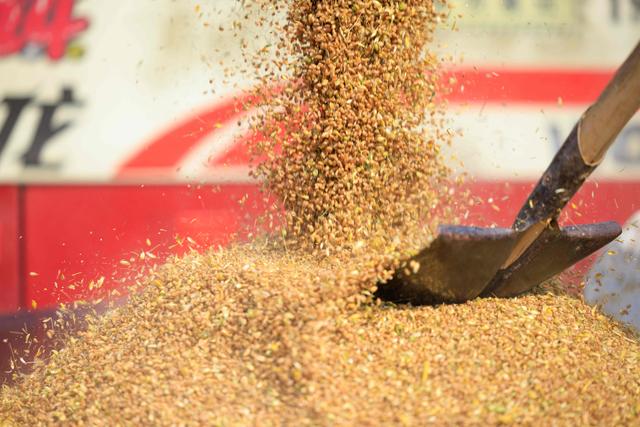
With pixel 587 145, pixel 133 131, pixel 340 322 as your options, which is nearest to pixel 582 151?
pixel 587 145

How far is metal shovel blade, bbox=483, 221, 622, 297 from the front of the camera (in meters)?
2.10

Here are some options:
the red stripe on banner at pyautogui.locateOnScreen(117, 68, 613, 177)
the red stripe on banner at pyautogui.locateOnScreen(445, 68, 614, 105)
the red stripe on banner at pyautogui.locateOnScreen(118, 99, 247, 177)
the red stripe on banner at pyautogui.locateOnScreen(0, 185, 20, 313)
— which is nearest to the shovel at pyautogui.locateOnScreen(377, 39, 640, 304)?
the red stripe on banner at pyautogui.locateOnScreen(117, 68, 613, 177)

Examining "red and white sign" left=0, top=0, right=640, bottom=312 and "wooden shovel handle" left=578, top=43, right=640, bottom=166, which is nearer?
"wooden shovel handle" left=578, top=43, right=640, bottom=166

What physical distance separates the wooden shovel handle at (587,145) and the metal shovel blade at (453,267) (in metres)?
0.12

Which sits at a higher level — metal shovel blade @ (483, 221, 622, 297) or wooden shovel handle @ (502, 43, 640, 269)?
wooden shovel handle @ (502, 43, 640, 269)

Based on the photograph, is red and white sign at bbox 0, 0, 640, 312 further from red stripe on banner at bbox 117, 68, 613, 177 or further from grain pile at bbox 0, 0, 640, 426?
grain pile at bbox 0, 0, 640, 426

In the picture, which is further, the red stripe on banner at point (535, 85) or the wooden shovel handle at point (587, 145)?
the red stripe on banner at point (535, 85)

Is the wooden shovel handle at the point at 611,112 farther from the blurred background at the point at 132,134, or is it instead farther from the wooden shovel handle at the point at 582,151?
the blurred background at the point at 132,134

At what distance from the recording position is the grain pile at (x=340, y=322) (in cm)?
176

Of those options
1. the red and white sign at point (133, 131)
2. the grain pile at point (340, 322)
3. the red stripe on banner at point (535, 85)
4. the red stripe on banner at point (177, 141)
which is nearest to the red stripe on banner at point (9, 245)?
the red and white sign at point (133, 131)

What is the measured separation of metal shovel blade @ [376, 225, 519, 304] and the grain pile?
0.15ft

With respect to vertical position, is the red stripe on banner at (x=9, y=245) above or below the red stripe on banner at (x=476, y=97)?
below

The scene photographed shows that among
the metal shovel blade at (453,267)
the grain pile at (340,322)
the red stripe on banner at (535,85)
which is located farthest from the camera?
the red stripe on banner at (535,85)

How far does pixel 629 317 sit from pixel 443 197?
76 cm
